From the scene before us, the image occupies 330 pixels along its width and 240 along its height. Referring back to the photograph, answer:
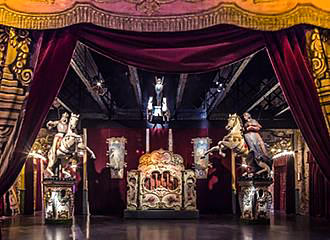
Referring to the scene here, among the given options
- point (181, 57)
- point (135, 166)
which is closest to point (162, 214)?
point (135, 166)

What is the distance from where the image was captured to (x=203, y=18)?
13.1 ft

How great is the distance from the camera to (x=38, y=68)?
4.03 meters

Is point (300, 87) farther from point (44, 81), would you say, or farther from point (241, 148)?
point (241, 148)

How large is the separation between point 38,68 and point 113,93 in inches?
311

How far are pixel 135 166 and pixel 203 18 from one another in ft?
28.4

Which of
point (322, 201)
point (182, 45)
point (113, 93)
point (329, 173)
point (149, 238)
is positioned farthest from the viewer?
point (113, 93)

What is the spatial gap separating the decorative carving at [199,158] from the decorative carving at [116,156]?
1.85 meters

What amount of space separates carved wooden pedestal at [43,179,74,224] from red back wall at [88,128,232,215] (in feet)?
15.8

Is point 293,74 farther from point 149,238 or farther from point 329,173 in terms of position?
point 149,238

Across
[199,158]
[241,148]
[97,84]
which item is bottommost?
[199,158]

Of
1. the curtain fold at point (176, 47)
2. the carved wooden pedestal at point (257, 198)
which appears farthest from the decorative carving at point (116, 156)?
the curtain fold at point (176, 47)

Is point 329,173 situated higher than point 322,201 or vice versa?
point 329,173

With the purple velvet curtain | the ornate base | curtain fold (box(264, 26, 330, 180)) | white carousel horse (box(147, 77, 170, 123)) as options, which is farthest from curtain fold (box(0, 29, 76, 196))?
white carousel horse (box(147, 77, 170, 123))

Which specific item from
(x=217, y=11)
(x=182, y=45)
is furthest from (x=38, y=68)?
(x=217, y=11)
